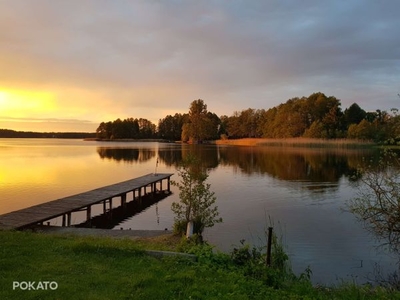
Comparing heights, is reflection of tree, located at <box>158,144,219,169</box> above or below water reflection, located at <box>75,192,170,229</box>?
above

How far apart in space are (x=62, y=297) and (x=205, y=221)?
6.83m

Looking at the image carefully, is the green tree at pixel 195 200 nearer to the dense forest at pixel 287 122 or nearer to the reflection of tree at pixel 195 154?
the reflection of tree at pixel 195 154

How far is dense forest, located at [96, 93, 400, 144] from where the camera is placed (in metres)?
72.0

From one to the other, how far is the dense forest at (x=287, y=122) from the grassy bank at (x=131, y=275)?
50857mm

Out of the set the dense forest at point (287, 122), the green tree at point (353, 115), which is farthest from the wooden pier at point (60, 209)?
the green tree at point (353, 115)

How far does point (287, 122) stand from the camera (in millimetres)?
83500

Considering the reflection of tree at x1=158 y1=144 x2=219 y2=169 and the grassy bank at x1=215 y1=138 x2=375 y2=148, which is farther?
the grassy bank at x1=215 y1=138 x2=375 y2=148

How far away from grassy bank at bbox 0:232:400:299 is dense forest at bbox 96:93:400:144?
50857 millimetres

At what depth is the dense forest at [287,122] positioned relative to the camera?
236 feet

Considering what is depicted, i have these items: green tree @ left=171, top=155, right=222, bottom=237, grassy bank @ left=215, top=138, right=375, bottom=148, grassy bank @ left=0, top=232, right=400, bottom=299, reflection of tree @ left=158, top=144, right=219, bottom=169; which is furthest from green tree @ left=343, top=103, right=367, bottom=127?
grassy bank @ left=0, top=232, right=400, bottom=299

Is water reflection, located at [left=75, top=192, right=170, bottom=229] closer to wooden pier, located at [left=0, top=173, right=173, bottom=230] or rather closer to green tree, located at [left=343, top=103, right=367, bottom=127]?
wooden pier, located at [left=0, top=173, right=173, bottom=230]

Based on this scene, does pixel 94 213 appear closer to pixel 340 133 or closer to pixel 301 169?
pixel 301 169

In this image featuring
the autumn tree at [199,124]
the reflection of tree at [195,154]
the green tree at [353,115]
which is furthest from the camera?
the autumn tree at [199,124]

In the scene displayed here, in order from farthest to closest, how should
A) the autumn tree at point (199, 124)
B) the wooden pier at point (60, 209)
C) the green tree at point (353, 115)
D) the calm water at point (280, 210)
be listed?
1. the autumn tree at point (199, 124)
2. the green tree at point (353, 115)
3. the wooden pier at point (60, 209)
4. the calm water at point (280, 210)
